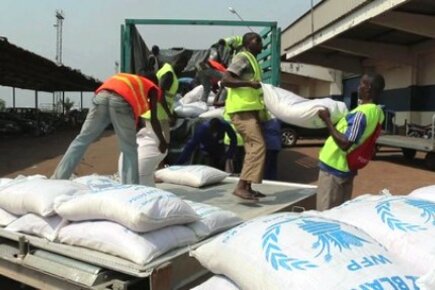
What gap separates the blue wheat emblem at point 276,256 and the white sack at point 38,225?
1.39 meters

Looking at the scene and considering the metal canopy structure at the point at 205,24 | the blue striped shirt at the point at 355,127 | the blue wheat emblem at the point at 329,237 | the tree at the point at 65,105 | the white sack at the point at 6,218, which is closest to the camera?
the blue wheat emblem at the point at 329,237

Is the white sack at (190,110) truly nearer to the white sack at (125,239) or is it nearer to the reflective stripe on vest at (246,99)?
the reflective stripe on vest at (246,99)

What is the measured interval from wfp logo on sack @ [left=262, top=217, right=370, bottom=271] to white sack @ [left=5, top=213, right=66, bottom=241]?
1.41 meters

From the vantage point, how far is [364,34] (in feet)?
62.5

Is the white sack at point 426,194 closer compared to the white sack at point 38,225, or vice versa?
the white sack at point 426,194

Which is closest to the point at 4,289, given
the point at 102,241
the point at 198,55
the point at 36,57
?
the point at 102,241

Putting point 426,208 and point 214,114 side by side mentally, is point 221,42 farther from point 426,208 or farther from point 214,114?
point 426,208

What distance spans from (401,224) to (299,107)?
1.96 metres

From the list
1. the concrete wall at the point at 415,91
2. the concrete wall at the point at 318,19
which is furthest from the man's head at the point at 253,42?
the concrete wall at the point at 415,91

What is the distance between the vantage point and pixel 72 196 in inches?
132

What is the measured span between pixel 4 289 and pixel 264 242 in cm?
215

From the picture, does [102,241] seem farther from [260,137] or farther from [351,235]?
[260,137]

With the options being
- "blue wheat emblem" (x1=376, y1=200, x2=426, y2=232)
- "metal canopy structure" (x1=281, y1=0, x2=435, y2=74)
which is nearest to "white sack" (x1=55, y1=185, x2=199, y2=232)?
"blue wheat emblem" (x1=376, y1=200, x2=426, y2=232)

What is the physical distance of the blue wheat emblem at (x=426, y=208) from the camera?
8.45 feet
